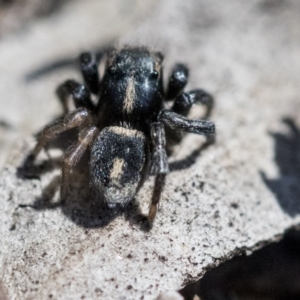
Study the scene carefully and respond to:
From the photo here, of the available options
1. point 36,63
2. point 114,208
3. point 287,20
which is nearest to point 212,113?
point 114,208

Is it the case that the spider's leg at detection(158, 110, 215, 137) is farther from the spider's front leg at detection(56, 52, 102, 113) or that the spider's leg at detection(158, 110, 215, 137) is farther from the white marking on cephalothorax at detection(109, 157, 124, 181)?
the spider's front leg at detection(56, 52, 102, 113)

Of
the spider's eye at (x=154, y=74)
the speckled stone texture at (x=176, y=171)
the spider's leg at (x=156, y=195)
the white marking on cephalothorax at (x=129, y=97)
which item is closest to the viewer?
the speckled stone texture at (x=176, y=171)

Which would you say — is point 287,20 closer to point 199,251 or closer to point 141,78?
point 141,78

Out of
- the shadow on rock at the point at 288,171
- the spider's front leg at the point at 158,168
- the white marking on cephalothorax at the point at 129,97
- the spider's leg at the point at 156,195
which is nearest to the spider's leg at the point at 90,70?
the white marking on cephalothorax at the point at 129,97

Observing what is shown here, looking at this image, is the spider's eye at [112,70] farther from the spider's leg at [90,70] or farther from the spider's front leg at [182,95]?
the spider's front leg at [182,95]

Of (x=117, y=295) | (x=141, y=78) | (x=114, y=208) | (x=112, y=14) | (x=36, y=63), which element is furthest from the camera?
(x=112, y=14)

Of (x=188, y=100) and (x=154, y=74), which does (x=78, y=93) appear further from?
(x=188, y=100)

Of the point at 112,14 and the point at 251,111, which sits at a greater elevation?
the point at 112,14

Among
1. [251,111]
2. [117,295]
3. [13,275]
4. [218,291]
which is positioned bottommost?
[218,291]
